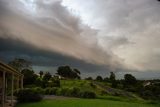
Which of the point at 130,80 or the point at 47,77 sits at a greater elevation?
the point at 47,77

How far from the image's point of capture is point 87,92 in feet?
104

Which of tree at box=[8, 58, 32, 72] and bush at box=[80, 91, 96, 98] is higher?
tree at box=[8, 58, 32, 72]

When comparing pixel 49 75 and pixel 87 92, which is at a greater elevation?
pixel 49 75

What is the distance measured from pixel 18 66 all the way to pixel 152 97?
28.2m

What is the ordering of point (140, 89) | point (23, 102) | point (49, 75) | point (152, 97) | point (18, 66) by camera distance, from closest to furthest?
point (23, 102)
point (152, 97)
point (140, 89)
point (49, 75)
point (18, 66)

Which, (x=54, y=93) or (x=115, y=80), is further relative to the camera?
(x=115, y=80)

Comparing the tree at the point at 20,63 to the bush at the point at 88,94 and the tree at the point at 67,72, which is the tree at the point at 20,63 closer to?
the tree at the point at 67,72

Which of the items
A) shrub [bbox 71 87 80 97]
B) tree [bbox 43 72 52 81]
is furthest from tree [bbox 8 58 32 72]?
shrub [bbox 71 87 80 97]

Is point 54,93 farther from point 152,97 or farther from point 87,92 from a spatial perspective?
point 152,97

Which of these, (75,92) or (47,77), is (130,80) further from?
(75,92)

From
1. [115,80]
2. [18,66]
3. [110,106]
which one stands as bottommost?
[110,106]

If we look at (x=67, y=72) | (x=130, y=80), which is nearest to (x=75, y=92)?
(x=130, y=80)

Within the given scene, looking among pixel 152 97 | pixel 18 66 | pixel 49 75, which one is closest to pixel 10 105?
pixel 152 97

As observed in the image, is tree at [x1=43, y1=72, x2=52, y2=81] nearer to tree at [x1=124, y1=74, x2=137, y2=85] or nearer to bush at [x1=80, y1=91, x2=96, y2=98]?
tree at [x1=124, y1=74, x2=137, y2=85]
